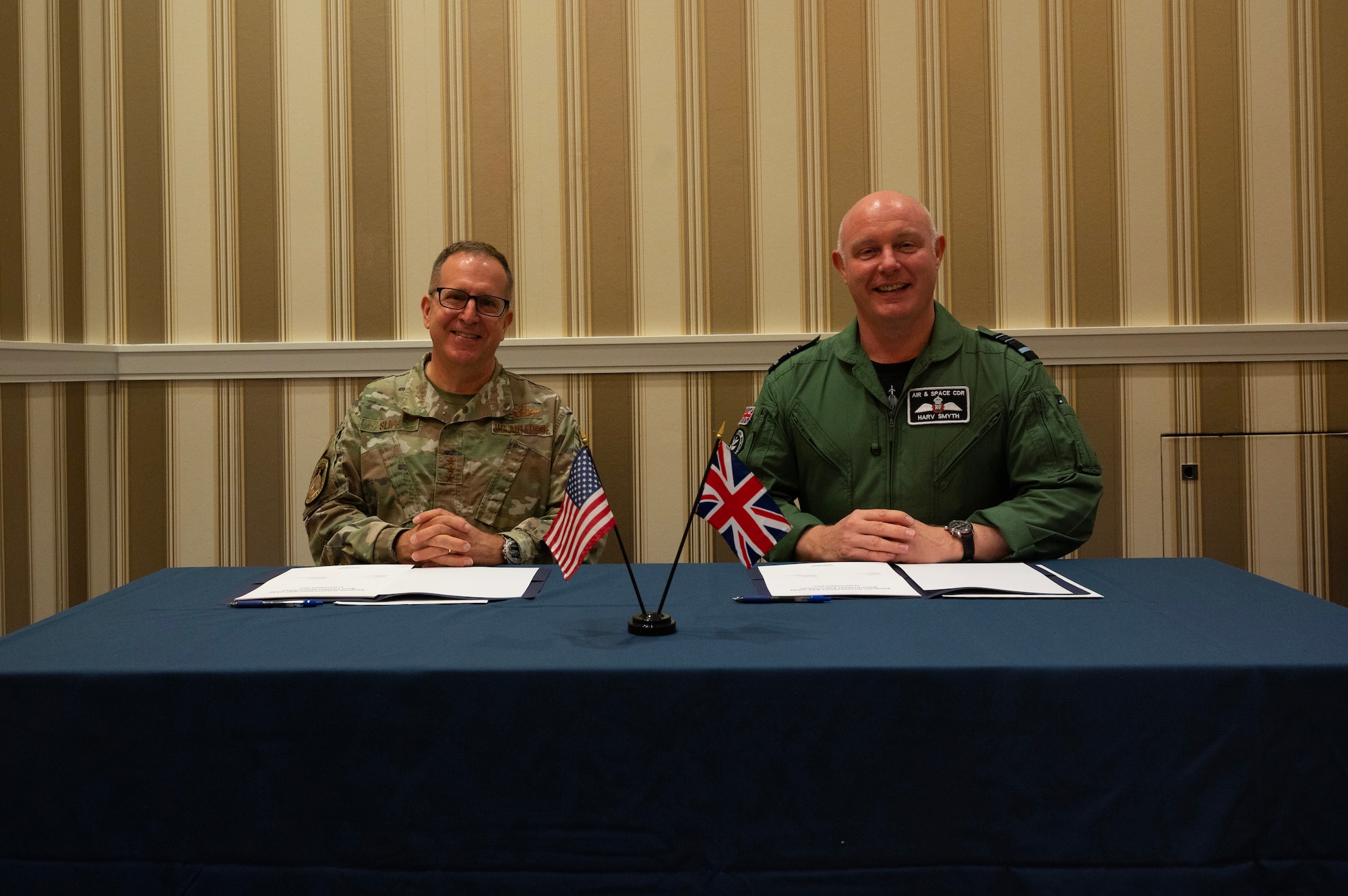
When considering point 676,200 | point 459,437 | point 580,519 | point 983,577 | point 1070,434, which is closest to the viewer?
point 580,519

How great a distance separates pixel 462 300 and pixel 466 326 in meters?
0.06

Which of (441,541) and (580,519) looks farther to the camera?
(441,541)

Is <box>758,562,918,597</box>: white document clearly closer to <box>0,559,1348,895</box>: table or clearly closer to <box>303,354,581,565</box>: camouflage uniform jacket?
<box>0,559,1348,895</box>: table

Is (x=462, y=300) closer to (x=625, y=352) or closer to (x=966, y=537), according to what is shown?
(x=625, y=352)

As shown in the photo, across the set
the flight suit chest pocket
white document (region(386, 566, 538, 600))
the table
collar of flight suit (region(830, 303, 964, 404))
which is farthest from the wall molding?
the table

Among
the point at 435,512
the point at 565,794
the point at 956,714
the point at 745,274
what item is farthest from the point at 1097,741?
the point at 745,274

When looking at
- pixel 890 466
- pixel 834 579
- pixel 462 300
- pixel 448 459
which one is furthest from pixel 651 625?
pixel 462 300

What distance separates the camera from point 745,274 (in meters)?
2.61

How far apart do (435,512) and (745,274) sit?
4.39 ft

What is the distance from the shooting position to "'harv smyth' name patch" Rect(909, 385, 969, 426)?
6.37 feet

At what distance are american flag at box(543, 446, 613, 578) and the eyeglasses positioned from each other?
0.97m

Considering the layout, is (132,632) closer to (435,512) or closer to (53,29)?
Result: (435,512)

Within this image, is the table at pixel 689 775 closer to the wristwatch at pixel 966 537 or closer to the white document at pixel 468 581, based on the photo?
the white document at pixel 468 581

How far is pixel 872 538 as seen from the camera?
1543mm
